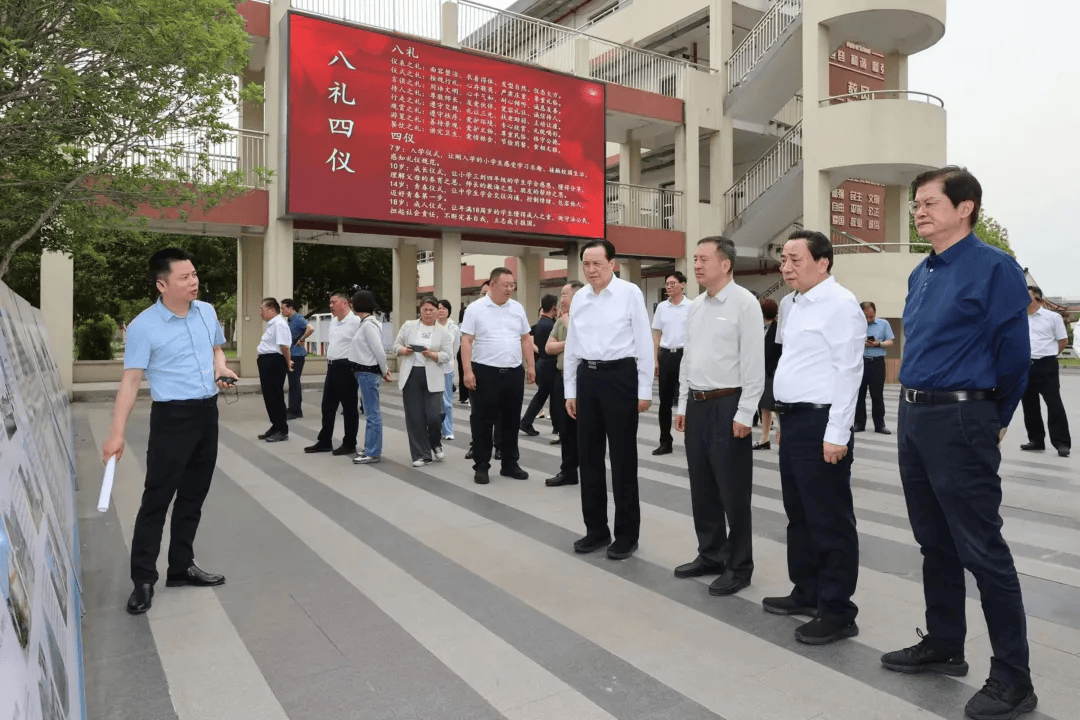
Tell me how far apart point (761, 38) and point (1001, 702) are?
1960 cm

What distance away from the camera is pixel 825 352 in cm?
338

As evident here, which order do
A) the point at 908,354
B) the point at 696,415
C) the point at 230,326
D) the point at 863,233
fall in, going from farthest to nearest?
1. the point at 230,326
2. the point at 863,233
3. the point at 696,415
4. the point at 908,354

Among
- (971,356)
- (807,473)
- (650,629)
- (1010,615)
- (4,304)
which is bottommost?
(650,629)

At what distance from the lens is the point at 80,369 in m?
16.8

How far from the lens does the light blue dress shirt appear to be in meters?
3.77

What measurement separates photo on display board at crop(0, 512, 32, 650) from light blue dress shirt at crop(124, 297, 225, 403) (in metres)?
1.89

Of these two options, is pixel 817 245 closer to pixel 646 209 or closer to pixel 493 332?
pixel 493 332

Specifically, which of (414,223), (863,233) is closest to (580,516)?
(414,223)

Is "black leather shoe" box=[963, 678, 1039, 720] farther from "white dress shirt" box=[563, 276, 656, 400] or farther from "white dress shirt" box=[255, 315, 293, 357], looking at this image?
Answer: "white dress shirt" box=[255, 315, 293, 357]

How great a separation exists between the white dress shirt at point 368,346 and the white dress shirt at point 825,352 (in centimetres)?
506

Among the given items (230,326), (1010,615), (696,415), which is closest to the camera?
(1010,615)

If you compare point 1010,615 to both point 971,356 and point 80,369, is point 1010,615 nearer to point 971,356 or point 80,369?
point 971,356

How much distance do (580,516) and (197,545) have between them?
2561 mm

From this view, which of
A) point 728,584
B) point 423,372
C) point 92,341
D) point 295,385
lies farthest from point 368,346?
point 92,341
